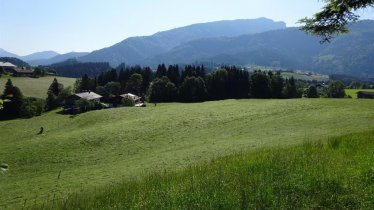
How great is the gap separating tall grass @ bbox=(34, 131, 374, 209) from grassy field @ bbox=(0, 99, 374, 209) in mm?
8750

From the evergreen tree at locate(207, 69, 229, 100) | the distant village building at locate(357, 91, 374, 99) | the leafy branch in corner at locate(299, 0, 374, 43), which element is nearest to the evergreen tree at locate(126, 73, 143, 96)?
the evergreen tree at locate(207, 69, 229, 100)

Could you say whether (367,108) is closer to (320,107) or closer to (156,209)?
(320,107)

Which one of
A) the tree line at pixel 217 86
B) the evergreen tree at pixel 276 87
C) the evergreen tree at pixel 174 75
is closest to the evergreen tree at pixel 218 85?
the tree line at pixel 217 86

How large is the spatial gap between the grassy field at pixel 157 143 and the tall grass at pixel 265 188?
28.7 ft

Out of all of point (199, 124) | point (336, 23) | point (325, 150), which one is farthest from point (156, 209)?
point (199, 124)

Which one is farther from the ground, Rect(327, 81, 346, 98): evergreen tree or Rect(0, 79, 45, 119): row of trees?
Rect(0, 79, 45, 119): row of trees

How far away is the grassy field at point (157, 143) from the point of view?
25.9 meters

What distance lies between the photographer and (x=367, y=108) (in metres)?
52.1

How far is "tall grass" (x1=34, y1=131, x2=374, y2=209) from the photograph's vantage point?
983cm

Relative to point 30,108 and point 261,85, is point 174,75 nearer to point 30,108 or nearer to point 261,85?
point 261,85

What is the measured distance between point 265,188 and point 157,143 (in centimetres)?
3139

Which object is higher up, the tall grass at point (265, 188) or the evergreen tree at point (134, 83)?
the tall grass at point (265, 188)

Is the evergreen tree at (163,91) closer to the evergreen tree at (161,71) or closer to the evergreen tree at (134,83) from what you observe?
the evergreen tree at (161,71)

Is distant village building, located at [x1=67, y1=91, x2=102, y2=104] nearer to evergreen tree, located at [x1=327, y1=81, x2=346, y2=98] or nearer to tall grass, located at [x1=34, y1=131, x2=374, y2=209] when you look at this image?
evergreen tree, located at [x1=327, y1=81, x2=346, y2=98]
